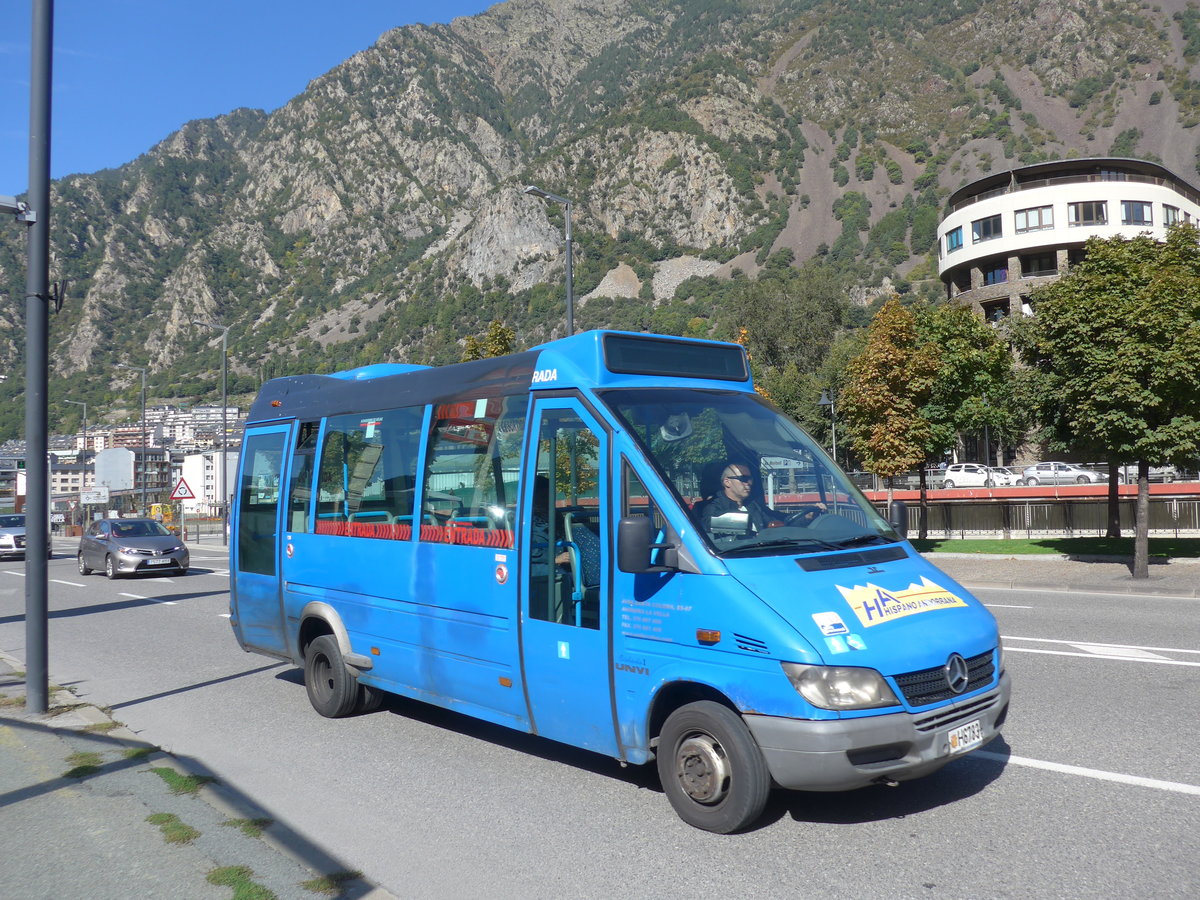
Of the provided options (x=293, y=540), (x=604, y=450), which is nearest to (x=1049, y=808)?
(x=604, y=450)

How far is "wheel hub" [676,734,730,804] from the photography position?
4.50m

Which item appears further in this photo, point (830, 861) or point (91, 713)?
point (91, 713)

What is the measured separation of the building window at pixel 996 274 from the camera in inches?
2689

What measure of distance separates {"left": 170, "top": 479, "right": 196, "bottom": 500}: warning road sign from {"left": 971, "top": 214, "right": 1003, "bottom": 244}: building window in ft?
192

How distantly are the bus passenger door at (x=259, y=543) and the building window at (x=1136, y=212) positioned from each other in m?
71.1

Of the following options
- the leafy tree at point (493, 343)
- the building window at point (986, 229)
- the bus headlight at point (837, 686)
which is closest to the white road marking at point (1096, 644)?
the bus headlight at point (837, 686)

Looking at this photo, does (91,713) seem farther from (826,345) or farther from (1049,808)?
(826,345)

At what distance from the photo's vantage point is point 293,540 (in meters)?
8.14

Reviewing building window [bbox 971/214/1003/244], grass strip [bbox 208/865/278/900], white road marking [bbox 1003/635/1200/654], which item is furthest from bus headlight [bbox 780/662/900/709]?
building window [bbox 971/214/1003/244]

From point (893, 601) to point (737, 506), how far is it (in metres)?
0.94

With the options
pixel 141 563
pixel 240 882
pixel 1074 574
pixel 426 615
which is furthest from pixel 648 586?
pixel 141 563

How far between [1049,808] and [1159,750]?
144 cm

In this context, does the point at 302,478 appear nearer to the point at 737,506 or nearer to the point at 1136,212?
the point at 737,506

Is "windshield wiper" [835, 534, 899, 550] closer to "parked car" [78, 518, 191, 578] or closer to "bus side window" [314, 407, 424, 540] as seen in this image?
"bus side window" [314, 407, 424, 540]
